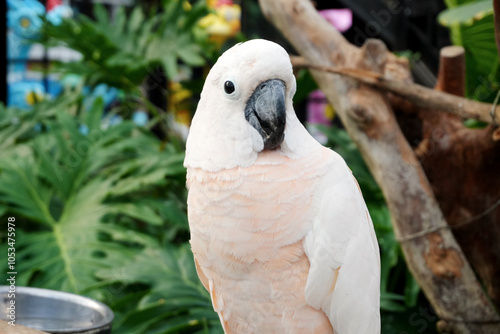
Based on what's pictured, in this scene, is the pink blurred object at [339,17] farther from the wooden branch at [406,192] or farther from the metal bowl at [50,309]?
the metal bowl at [50,309]

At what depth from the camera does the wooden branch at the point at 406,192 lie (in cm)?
141

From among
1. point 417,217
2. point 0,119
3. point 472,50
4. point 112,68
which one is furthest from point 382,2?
point 0,119

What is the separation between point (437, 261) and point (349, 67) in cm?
67

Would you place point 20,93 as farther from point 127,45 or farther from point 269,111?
point 269,111

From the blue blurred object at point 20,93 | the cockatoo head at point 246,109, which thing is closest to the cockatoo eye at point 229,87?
the cockatoo head at point 246,109

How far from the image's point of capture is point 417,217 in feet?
4.67

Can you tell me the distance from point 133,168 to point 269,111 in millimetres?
1331

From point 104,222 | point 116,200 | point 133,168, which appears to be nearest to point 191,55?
point 133,168

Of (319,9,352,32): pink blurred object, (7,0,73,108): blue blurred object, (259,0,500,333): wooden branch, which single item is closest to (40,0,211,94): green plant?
(7,0,73,108): blue blurred object

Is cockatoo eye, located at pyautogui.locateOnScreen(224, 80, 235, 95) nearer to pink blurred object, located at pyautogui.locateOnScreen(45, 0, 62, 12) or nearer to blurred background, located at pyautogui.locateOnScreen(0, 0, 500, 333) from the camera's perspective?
blurred background, located at pyautogui.locateOnScreen(0, 0, 500, 333)

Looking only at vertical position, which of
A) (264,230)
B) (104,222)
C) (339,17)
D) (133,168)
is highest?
(264,230)

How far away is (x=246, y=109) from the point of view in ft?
2.66

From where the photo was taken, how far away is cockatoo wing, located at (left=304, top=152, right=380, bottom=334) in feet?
2.75

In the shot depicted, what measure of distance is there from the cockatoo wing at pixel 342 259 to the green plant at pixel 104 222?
2.50ft
